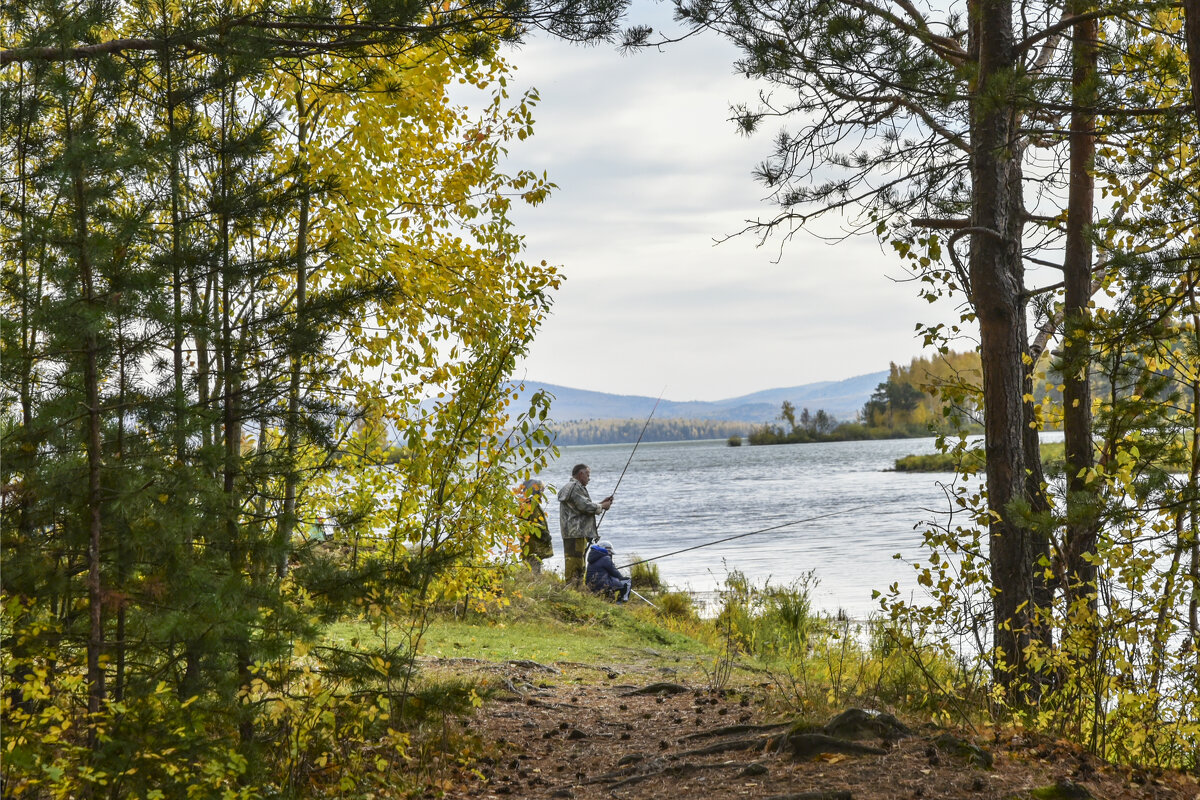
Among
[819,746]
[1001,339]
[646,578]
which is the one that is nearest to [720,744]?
[819,746]

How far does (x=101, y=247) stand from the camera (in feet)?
10.9

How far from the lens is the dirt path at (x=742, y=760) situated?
4.08 meters

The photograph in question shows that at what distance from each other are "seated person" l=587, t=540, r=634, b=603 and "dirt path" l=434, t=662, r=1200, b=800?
231 inches

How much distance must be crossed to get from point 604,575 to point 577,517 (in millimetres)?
845

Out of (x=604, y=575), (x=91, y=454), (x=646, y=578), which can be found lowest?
(x=646, y=578)

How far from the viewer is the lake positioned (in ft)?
50.3

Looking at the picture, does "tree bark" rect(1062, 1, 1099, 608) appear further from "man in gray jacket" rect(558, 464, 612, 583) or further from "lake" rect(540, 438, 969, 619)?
"man in gray jacket" rect(558, 464, 612, 583)

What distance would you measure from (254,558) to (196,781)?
0.86 metres

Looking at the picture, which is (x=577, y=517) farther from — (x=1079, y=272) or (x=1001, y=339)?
(x=1001, y=339)

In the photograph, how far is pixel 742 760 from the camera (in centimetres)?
470

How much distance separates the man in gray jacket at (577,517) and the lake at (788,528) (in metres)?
1.04

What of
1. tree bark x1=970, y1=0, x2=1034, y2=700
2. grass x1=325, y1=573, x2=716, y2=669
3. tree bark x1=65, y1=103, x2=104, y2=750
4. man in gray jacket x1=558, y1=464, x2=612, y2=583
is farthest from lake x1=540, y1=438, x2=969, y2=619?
tree bark x1=65, y1=103, x2=104, y2=750

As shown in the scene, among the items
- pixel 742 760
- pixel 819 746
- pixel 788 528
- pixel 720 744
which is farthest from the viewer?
pixel 788 528

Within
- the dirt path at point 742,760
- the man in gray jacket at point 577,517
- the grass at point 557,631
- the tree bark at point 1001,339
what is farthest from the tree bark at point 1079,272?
the man in gray jacket at point 577,517
